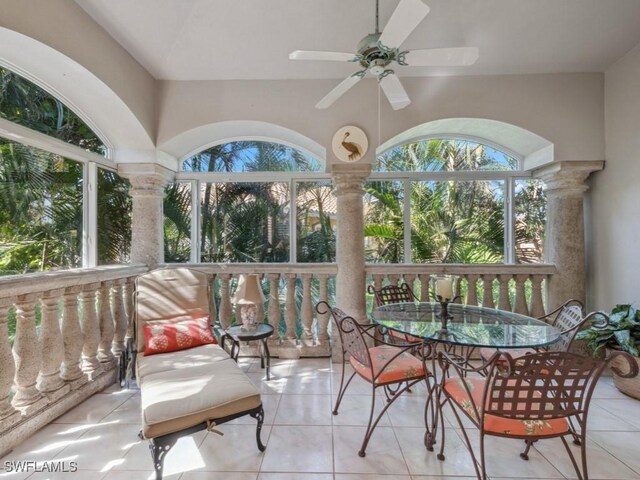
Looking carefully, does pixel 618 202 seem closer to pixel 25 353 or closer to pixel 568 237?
pixel 568 237

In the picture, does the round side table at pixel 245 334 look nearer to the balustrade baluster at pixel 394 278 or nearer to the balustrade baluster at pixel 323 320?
the balustrade baluster at pixel 323 320

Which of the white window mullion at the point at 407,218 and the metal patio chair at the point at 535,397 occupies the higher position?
the white window mullion at the point at 407,218

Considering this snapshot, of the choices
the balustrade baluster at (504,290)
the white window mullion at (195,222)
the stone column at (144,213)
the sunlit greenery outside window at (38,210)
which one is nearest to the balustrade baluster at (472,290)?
the balustrade baluster at (504,290)

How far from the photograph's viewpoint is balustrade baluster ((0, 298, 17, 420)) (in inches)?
71.4

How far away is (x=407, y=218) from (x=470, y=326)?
73.1 inches

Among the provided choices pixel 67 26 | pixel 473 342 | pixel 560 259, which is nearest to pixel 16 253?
pixel 67 26

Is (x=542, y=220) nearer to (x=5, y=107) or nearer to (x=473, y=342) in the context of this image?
(x=473, y=342)

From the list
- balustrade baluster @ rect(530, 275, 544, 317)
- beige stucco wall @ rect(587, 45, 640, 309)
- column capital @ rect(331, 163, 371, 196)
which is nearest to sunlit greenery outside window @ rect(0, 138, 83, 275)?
column capital @ rect(331, 163, 371, 196)

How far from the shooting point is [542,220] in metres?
3.64

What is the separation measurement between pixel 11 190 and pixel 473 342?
3.27 metres

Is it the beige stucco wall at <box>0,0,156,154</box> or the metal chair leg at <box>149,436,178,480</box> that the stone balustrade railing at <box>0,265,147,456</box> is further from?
the beige stucco wall at <box>0,0,156,154</box>

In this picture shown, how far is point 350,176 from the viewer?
3.05 meters

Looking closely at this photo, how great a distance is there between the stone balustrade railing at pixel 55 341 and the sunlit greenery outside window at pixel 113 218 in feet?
1.47

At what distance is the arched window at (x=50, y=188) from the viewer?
7.03 feet
